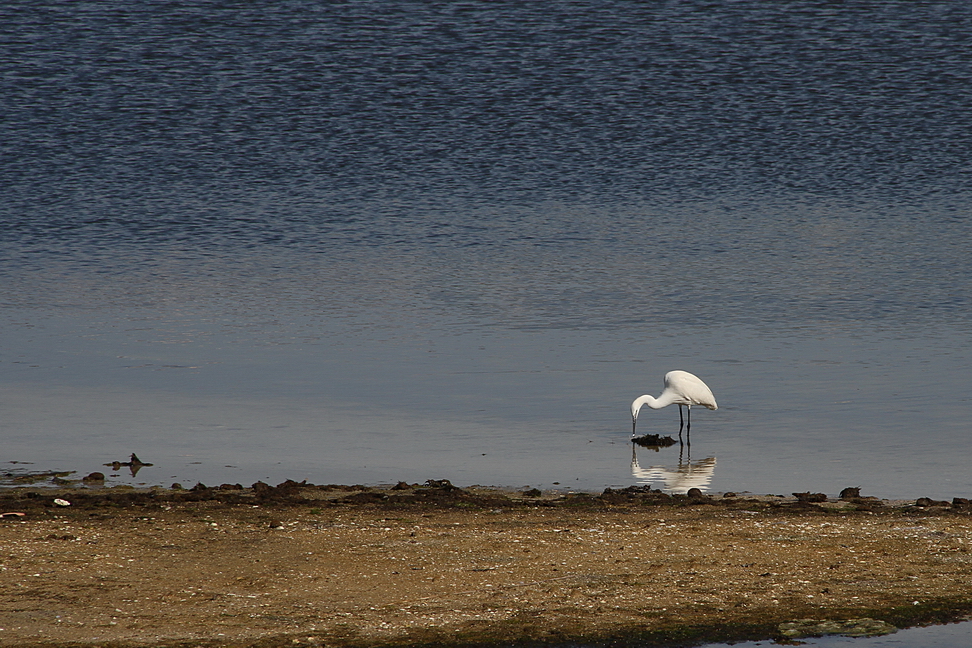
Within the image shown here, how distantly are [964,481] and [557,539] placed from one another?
4.08m

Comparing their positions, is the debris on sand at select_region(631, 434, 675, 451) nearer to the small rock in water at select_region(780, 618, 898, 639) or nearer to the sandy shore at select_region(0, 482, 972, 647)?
the sandy shore at select_region(0, 482, 972, 647)

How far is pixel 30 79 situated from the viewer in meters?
40.1

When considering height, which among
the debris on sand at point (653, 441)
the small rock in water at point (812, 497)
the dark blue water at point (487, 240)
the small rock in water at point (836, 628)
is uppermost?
the dark blue water at point (487, 240)

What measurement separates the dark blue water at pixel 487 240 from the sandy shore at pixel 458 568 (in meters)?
1.37

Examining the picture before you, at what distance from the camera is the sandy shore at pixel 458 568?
8.69 metres

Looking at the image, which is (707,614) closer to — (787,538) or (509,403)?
(787,538)

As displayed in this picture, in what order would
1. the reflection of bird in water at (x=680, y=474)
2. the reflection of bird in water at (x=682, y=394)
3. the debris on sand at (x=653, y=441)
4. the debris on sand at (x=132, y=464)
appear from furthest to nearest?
the reflection of bird in water at (x=682, y=394), the debris on sand at (x=653, y=441), the debris on sand at (x=132, y=464), the reflection of bird in water at (x=680, y=474)

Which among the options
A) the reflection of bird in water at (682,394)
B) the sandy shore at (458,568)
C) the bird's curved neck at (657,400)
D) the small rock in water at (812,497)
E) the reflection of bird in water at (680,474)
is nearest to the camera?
the sandy shore at (458,568)

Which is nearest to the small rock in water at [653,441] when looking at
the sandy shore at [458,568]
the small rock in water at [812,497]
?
the sandy shore at [458,568]

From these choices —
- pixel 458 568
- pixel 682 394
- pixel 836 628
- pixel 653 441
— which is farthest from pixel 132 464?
pixel 836 628

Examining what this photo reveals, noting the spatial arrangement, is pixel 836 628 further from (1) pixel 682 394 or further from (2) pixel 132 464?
(2) pixel 132 464

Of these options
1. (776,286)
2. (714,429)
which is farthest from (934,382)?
(776,286)

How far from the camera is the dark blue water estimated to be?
14320 millimetres

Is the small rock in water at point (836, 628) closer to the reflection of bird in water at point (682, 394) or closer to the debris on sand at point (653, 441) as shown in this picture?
the debris on sand at point (653, 441)
